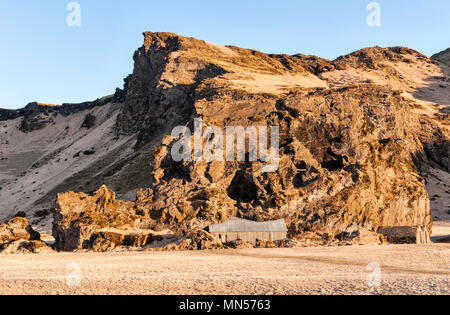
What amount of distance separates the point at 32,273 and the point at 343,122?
146ft

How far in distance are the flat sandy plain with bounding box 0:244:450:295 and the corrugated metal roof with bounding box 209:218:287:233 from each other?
Answer: 1272cm

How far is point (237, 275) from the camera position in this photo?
2486 cm

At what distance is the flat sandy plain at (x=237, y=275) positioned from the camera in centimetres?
2041

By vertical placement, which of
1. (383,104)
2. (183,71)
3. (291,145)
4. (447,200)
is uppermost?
(183,71)

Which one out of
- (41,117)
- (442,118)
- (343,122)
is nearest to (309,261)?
(343,122)

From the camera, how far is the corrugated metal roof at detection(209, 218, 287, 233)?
160ft

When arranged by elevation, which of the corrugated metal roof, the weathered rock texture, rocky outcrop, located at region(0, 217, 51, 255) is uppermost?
the weathered rock texture

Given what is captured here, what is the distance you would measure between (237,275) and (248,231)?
78.7ft

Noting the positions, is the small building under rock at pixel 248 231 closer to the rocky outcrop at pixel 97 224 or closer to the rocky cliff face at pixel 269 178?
the rocky cliff face at pixel 269 178

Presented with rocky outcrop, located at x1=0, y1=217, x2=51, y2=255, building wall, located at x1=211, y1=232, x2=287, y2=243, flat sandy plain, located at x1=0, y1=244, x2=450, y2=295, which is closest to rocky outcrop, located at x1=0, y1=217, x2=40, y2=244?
rocky outcrop, located at x1=0, y1=217, x2=51, y2=255

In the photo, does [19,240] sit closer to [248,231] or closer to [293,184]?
[248,231]

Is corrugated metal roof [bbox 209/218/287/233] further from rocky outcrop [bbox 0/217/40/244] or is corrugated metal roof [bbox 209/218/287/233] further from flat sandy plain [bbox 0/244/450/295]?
rocky outcrop [bbox 0/217/40/244]
